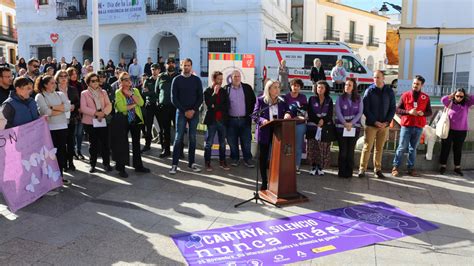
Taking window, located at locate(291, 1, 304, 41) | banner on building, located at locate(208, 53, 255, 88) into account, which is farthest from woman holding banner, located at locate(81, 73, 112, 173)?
window, located at locate(291, 1, 304, 41)

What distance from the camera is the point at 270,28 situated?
22.7m

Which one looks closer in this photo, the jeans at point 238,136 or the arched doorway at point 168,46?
the jeans at point 238,136

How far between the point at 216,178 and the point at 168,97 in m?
2.27

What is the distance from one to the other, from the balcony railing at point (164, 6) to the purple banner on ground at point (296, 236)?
61.1 ft

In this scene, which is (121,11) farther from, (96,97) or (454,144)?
(454,144)

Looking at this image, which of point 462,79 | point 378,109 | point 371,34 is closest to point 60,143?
point 378,109

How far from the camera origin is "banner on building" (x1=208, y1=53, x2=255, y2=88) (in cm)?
927

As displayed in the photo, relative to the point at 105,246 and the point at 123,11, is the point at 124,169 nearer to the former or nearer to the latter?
the point at 105,246

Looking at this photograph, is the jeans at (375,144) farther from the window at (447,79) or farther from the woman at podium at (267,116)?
the window at (447,79)

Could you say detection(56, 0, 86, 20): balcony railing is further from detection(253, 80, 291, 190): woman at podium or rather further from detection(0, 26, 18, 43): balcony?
detection(0, 26, 18, 43): balcony

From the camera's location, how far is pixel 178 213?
16.9 ft

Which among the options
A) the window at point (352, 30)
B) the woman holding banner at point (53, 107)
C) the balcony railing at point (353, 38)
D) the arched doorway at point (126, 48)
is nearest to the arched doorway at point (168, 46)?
the arched doorway at point (126, 48)

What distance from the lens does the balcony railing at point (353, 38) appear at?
4134 centimetres

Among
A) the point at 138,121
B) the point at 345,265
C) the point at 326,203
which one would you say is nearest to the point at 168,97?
the point at 138,121
